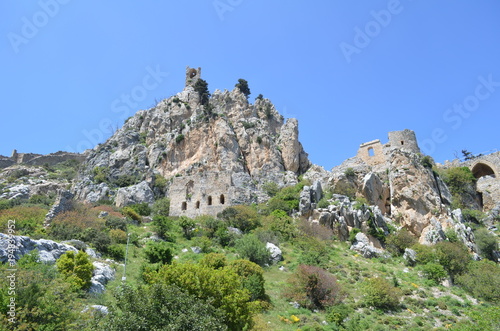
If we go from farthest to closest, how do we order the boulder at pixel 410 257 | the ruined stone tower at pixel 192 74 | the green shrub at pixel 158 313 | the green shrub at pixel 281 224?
the ruined stone tower at pixel 192 74 → the green shrub at pixel 281 224 → the boulder at pixel 410 257 → the green shrub at pixel 158 313

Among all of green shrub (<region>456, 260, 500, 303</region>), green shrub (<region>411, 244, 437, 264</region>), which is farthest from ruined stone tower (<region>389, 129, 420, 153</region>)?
green shrub (<region>456, 260, 500, 303</region>)

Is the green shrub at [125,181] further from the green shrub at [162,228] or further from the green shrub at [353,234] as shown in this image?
the green shrub at [353,234]

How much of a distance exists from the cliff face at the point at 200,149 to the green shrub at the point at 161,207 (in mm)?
4199

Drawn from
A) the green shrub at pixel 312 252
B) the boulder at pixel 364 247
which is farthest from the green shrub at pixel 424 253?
the green shrub at pixel 312 252

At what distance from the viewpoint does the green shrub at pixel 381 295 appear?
2198cm

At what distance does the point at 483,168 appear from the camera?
50188 mm

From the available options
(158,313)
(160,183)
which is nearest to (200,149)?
(160,183)

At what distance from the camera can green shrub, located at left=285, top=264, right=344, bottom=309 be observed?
2148 centimetres

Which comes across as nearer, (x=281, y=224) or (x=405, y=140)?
(x=281, y=224)

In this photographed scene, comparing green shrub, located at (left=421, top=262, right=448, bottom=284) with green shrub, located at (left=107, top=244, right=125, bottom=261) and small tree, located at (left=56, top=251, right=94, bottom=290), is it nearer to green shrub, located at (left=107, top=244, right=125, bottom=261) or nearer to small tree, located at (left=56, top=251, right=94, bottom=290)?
green shrub, located at (left=107, top=244, right=125, bottom=261)

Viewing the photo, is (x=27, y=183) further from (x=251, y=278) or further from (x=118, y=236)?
(x=251, y=278)

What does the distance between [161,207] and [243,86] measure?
29.8 meters

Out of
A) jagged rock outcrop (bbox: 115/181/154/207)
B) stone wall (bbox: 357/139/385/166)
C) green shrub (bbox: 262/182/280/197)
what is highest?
stone wall (bbox: 357/139/385/166)

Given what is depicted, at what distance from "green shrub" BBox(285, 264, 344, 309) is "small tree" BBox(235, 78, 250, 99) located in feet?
152
